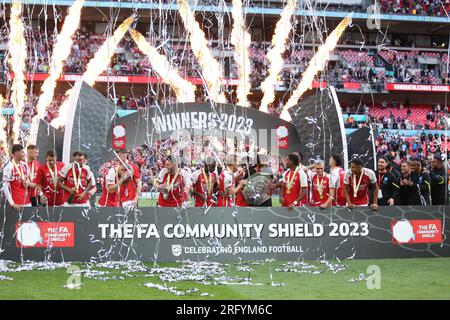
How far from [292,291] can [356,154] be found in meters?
8.02

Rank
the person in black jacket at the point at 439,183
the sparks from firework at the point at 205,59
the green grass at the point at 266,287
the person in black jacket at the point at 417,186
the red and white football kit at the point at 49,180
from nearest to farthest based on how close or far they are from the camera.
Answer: the green grass at the point at 266,287, the red and white football kit at the point at 49,180, the person in black jacket at the point at 417,186, the person in black jacket at the point at 439,183, the sparks from firework at the point at 205,59

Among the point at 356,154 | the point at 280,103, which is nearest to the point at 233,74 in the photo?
A: the point at 280,103

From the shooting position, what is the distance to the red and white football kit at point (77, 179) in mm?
10625

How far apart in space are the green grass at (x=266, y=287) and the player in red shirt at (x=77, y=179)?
2071 mm

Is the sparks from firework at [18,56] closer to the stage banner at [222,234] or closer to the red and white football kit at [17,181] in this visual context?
the red and white football kit at [17,181]

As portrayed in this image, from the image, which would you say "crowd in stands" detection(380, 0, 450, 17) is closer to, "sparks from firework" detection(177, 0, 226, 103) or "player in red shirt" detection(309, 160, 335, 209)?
"sparks from firework" detection(177, 0, 226, 103)

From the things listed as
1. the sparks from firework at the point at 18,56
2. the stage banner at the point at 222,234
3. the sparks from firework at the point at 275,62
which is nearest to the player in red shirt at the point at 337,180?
the stage banner at the point at 222,234

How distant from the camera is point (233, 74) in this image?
36.9 meters

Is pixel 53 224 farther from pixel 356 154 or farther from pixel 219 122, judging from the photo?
pixel 356 154

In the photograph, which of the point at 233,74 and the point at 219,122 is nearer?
the point at 219,122

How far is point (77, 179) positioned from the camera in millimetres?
Result: 10648

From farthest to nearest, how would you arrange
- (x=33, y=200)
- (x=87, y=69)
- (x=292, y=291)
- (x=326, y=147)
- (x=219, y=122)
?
1. (x=87, y=69)
2. (x=326, y=147)
3. (x=219, y=122)
4. (x=33, y=200)
5. (x=292, y=291)

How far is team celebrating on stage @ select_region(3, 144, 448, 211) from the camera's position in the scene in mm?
10258

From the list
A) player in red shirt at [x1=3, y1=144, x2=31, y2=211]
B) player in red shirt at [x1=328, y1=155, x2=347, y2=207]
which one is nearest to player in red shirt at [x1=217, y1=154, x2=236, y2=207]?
player in red shirt at [x1=328, y1=155, x2=347, y2=207]
